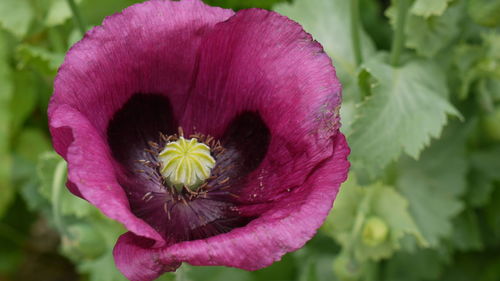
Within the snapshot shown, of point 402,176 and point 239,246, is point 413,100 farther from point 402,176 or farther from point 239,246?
point 239,246

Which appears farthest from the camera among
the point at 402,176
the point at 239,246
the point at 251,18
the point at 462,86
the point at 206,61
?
the point at 402,176

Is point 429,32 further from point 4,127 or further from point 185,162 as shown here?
point 4,127

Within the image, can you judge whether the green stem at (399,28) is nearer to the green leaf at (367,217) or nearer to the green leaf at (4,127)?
the green leaf at (367,217)

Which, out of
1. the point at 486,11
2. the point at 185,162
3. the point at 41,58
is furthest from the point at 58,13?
the point at 486,11

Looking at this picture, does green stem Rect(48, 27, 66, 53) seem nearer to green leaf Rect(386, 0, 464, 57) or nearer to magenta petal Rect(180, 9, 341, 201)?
magenta petal Rect(180, 9, 341, 201)

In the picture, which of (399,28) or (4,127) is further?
(4,127)

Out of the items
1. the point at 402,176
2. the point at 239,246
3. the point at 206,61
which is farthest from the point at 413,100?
the point at 239,246
